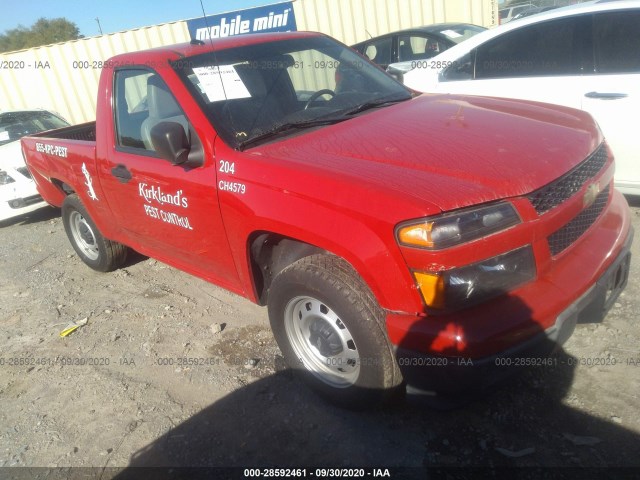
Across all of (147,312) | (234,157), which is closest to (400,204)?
(234,157)

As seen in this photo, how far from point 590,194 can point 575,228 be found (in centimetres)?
20

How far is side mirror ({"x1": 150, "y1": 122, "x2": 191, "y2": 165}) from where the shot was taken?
2.84 metres

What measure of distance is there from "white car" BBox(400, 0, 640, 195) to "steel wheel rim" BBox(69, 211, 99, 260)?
3635 mm

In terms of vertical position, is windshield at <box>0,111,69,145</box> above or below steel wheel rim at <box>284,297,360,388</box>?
above

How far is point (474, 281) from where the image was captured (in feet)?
6.93

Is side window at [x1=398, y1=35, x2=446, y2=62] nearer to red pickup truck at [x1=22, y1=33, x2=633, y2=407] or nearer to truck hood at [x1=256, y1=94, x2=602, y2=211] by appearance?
red pickup truck at [x1=22, y1=33, x2=633, y2=407]

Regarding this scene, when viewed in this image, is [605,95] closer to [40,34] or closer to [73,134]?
[73,134]

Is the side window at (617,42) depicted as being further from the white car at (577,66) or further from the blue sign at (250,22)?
the blue sign at (250,22)

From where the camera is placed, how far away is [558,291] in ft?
7.30

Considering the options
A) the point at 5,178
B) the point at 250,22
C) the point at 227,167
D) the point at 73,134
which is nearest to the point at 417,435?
the point at 227,167

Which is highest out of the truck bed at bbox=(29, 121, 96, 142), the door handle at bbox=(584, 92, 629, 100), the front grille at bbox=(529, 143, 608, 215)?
the truck bed at bbox=(29, 121, 96, 142)

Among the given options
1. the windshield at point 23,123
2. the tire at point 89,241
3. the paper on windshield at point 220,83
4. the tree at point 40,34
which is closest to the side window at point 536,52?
the paper on windshield at point 220,83

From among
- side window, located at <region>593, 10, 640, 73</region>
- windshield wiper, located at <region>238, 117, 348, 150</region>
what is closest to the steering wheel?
windshield wiper, located at <region>238, 117, 348, 150</region>

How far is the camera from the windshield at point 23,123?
746 cm
